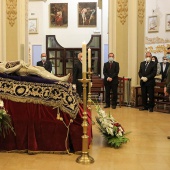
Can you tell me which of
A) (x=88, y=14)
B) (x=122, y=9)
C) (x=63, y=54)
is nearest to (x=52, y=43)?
(x=63, y=54)

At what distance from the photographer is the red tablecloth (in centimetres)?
401

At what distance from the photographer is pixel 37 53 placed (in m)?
16.0

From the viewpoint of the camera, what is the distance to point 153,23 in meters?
13.0

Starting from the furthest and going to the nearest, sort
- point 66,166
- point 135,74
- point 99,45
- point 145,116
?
point 99,45 → point 135,74 → point 145,116 → point 66,166

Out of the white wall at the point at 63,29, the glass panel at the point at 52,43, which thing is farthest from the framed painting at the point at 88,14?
the glass panel at the point at 52,43

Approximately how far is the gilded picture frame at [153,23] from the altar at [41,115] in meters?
9.71

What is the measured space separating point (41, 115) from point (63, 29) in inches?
493

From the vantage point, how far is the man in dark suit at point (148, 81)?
815 centimetres

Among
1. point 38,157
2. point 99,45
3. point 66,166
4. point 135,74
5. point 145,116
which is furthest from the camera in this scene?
point 99,45

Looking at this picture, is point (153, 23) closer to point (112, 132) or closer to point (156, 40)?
point (156, 40)

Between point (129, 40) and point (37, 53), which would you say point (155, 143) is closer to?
point (129, 40)

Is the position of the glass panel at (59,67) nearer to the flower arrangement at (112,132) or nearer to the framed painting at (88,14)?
the framed painting at (88,14)

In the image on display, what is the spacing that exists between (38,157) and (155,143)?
6.00ft

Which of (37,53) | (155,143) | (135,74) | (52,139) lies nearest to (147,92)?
(135,74)
